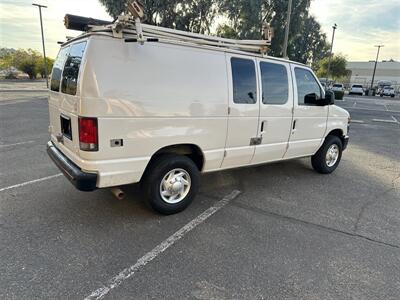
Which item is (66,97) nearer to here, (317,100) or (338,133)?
(317,100)

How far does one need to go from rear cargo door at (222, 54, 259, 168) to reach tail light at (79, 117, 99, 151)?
5.95ft

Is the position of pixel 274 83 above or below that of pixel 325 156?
above

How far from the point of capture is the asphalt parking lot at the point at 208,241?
8.33 ft

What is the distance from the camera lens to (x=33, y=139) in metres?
7.36

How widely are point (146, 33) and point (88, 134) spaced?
1.32 metres

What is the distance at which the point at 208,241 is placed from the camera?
127 inches

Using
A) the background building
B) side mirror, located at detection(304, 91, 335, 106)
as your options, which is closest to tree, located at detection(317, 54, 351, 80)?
the background building

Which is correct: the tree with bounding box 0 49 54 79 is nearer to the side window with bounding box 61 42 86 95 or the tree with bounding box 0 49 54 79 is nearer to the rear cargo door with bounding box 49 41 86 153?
the rear cargo door with bounding box 49 41 86 153

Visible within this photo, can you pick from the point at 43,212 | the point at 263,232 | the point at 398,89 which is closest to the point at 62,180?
the point at 43,212

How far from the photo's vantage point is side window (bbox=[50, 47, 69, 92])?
3.74 metres

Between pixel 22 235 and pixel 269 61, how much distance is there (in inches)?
158

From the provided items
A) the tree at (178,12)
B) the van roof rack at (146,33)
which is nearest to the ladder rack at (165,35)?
the van roof rack at (146,33)

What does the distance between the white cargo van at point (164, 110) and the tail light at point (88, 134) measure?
0.03 ft

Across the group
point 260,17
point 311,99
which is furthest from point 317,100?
point 260,17
